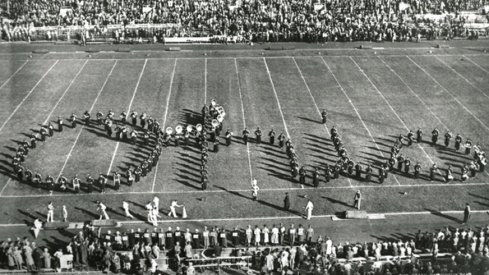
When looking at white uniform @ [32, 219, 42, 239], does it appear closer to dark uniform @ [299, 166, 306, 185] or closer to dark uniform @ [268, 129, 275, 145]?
dark uniform @ [299, 166, 306, 185]

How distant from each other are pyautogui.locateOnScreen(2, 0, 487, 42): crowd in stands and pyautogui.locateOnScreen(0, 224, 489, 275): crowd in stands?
35.3m

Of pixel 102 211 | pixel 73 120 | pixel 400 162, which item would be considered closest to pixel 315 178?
pixel 400 162

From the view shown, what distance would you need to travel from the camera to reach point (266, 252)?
1123 inches

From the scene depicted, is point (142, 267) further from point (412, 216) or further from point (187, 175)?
point (412, 216)

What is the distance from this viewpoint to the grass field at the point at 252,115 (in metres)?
35.2

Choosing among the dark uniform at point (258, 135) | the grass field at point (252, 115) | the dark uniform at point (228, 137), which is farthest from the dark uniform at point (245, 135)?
the dark uniform at point (228, 137)

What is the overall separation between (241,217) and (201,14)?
3777cm

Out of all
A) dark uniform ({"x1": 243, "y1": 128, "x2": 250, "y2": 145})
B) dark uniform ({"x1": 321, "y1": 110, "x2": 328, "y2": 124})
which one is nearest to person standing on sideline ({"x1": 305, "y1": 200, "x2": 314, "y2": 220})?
dark uniform ({"x1": 243, "y1": 128, "x2": 250, "y2": 145})

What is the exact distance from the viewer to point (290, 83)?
51.8 m

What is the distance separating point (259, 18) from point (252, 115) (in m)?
22.8

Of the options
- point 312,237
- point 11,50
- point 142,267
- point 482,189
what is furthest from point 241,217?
point 11,50

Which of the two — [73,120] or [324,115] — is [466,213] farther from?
[73,120]

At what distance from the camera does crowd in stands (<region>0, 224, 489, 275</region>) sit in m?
27.6

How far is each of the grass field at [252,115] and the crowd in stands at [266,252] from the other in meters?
3.07
